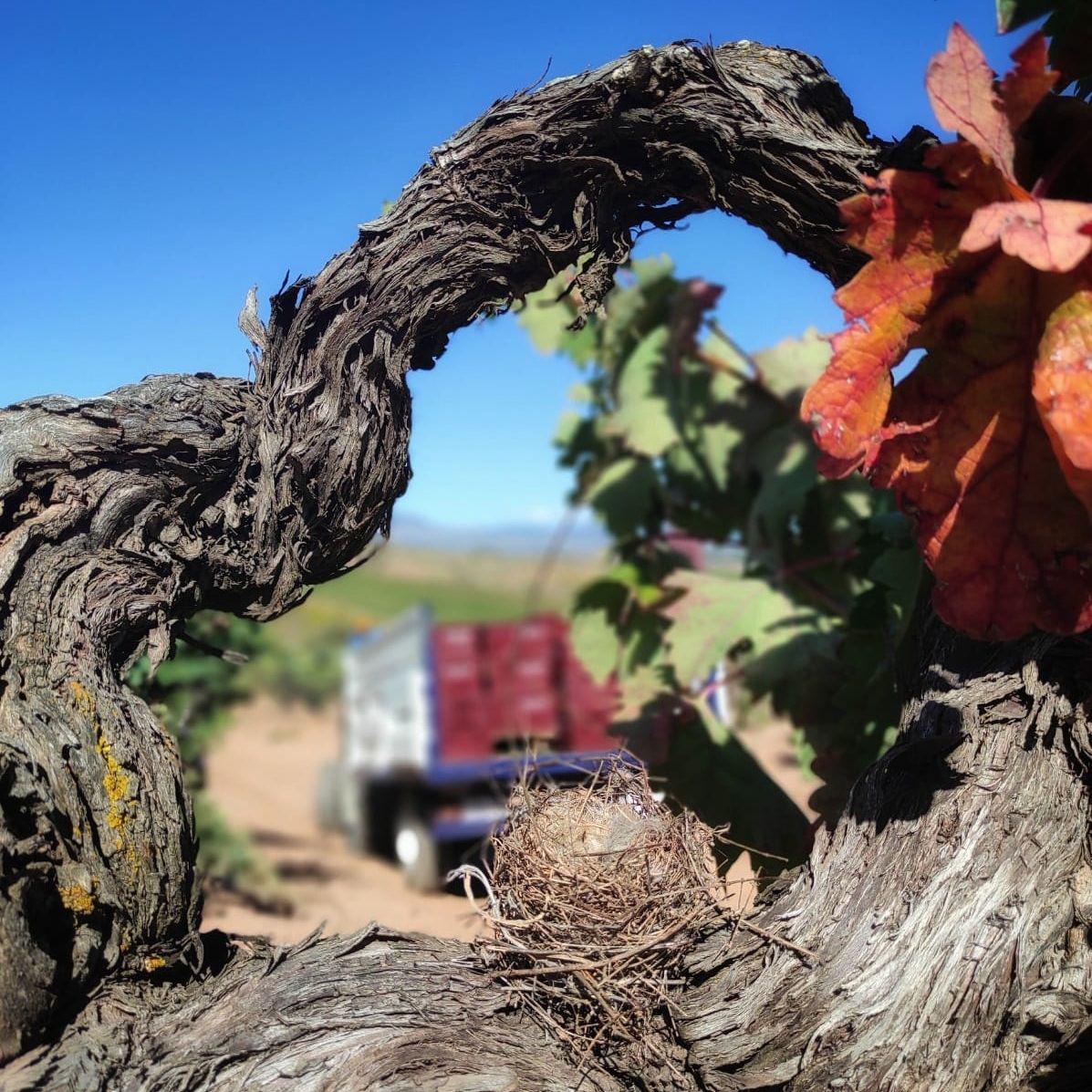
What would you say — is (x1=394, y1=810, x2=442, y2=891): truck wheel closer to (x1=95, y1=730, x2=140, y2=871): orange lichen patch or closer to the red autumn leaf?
(x1=95, y1=730, x2=140, y2=871): orange lichen patch

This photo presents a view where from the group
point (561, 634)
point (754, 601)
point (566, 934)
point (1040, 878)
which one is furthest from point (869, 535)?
point (561, 634)

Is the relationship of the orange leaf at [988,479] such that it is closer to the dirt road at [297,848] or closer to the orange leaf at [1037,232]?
the orange leaf at [1037,232]

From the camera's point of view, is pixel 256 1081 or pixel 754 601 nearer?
pixel 256 1081

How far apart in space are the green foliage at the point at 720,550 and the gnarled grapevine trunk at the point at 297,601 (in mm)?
745

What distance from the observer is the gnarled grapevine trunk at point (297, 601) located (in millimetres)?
1534

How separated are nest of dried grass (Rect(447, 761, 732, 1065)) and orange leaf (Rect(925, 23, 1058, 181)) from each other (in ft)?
3.75

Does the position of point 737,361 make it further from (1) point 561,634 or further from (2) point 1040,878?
(1) point 561,634

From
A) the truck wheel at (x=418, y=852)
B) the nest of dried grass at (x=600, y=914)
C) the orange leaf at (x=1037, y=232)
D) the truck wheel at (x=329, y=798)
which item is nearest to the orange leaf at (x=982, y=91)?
the orange leaf at (x=1037, y=232)

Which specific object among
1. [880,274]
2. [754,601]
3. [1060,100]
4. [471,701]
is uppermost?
[1060,100]

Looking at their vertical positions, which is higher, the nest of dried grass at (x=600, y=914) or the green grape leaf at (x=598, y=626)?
the green grape leaf at (x=598, y=626)

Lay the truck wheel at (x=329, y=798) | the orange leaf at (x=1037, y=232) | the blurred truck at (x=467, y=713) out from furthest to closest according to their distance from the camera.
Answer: the truck wheel at (x=329, y=798), the blurred truck at (x=467, y=713), the orange leaf at (x=1037, y=232)

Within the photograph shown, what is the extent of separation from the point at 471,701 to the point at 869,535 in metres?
6.38

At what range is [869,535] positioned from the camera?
9.37ft

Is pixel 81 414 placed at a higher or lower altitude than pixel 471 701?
higher
